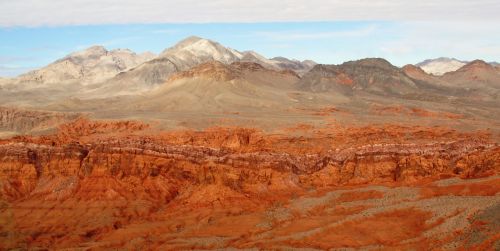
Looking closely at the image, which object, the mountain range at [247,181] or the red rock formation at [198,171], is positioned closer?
the mountain range at [247,181]

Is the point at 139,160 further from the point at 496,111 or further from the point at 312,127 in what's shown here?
the point at 496,111

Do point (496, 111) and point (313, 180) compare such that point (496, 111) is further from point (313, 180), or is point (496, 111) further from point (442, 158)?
point (313, 180)

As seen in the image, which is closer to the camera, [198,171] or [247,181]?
[247,181]

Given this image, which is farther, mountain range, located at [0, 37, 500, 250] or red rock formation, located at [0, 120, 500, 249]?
red rock formation, located at [0, 120, 500, 249]

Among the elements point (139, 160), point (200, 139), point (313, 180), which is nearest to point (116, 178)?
point (139, 160)

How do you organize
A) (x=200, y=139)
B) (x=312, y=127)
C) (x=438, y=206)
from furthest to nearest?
(x=312, y=127) → (x=200, y=139) → (x=438, y=206)

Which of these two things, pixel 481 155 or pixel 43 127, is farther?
pixel 43 127

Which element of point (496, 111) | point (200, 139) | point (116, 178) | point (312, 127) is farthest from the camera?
point (496, 111)

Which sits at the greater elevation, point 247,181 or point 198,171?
point 198,171

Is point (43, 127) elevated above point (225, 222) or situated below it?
above
